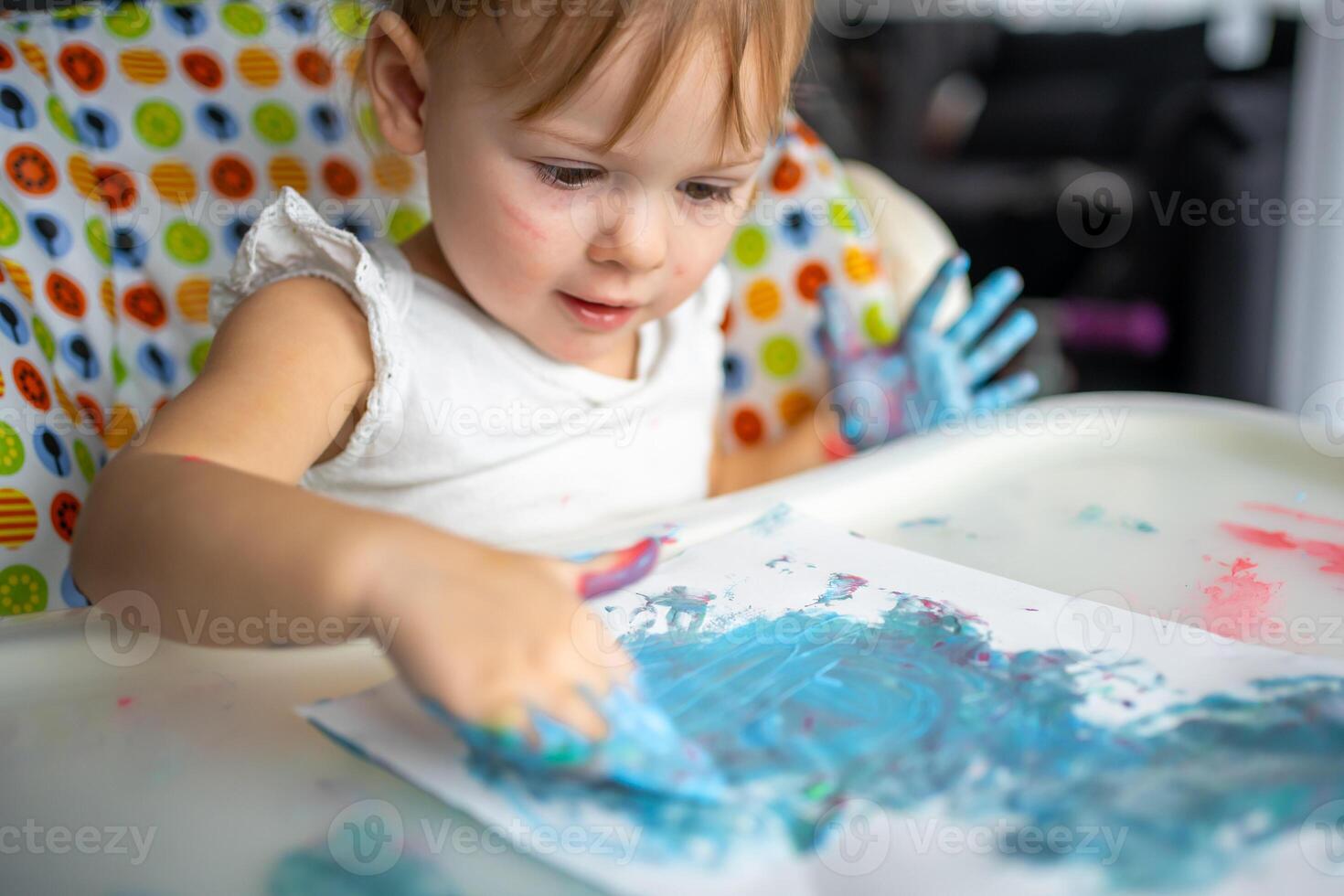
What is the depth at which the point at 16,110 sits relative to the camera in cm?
78

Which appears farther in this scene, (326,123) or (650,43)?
(326,123)

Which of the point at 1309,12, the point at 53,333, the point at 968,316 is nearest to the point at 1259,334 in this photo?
the point at 1309,12

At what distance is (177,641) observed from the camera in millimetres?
487

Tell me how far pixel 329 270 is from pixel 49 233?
0.73ft

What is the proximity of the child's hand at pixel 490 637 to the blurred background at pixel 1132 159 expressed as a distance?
1.60m

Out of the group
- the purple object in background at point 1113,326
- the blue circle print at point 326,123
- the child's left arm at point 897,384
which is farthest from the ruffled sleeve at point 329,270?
the purple object in background at point 1113,326

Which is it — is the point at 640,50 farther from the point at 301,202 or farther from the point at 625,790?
the point at 625,790

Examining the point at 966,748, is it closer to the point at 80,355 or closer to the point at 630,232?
the point at 630,232

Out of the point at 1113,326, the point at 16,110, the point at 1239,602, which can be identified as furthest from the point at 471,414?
the point at 1113,326

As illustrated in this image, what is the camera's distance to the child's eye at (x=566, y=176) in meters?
0.66

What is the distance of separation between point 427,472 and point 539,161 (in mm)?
224

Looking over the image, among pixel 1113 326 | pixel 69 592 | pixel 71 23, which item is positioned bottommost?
pixel 1113 326

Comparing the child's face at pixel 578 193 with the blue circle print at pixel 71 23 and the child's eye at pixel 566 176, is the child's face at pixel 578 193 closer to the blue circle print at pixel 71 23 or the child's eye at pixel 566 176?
the child's eye at pixel 566 176

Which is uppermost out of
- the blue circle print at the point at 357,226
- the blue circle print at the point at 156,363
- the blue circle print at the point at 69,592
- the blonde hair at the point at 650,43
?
the blonde hair at the point at 650,43
